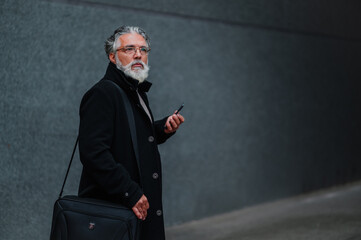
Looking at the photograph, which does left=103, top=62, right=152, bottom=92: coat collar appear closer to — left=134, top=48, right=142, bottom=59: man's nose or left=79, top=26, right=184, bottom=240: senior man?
left=79, top=26, right=184, bottom=240: senior man

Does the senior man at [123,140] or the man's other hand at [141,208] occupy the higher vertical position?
the senior man at [123,140]

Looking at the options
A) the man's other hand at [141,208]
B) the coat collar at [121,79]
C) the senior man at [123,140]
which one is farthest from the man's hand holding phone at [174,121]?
the man's other hand at [141,208]

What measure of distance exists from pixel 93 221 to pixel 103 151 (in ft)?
1.20

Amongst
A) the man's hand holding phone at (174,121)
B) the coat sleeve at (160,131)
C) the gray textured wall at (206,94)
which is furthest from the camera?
the gray textured wall at (206,94)

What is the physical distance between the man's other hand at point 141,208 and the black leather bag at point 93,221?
0.09 feet

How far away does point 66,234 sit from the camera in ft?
9.41

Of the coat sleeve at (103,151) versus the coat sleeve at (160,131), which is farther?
the coat sleeve at (160,131)

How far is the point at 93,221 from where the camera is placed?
2.86 meters

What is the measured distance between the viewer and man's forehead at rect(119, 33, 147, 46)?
10.5 feet

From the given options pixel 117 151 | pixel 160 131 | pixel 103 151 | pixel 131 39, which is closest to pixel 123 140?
pixel 117 151

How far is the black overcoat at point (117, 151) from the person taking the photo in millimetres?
2910

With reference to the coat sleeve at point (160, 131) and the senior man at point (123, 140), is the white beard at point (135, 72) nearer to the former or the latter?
the senior man at point (123, 140)

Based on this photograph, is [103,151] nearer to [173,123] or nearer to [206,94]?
[173,123]

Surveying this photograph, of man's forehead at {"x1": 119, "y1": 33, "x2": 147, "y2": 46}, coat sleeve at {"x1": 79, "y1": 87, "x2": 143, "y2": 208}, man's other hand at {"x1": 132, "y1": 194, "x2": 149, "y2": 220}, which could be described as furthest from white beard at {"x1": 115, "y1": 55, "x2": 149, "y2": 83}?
man's other hand at {"x1": 132, "y1": 194, "x2": 149, "y2": 220}
